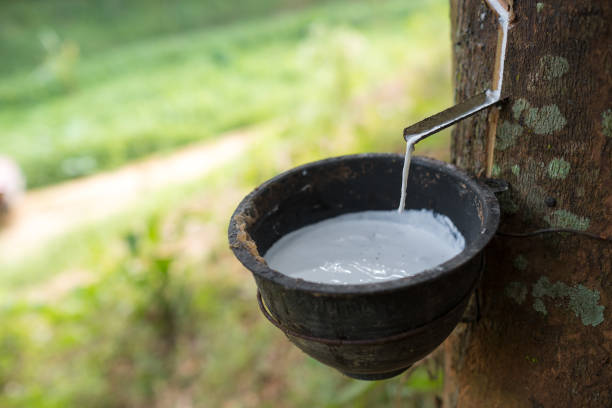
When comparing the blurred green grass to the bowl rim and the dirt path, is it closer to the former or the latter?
the dirt path

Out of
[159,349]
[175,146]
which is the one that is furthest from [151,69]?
[159,349]

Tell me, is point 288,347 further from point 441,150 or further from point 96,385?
point 441,150

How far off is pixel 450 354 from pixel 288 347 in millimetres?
1772

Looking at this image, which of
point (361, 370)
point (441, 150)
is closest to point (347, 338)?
point (361, 370)

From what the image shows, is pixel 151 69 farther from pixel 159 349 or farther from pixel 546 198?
pixel 546 198

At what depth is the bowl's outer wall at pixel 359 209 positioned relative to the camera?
1033 mm

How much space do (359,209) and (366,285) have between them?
1.97ft

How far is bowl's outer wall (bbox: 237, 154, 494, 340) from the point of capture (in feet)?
3.39

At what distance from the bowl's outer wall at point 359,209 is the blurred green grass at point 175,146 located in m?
0.87

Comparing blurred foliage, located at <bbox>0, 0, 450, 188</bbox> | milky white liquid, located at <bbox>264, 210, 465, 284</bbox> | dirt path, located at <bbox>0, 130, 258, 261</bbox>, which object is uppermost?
milky white liquid, located at <bbox>264, 210, 465, 284</bbox>

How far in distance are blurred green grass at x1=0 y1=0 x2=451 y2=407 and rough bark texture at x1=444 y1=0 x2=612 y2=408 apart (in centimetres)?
65

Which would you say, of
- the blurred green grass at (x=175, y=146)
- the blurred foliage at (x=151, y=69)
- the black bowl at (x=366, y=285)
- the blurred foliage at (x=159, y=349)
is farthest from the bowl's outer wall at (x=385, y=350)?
the blurred foliage at (x=151, y=69)

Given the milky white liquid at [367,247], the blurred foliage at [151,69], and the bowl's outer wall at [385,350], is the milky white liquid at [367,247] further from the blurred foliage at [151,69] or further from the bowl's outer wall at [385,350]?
the blurred foliage at [151,69]

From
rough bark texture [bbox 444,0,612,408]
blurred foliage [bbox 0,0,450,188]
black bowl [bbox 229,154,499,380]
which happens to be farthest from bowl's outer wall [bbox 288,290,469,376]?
blurred foliage [bbox 0,0,450,188]
